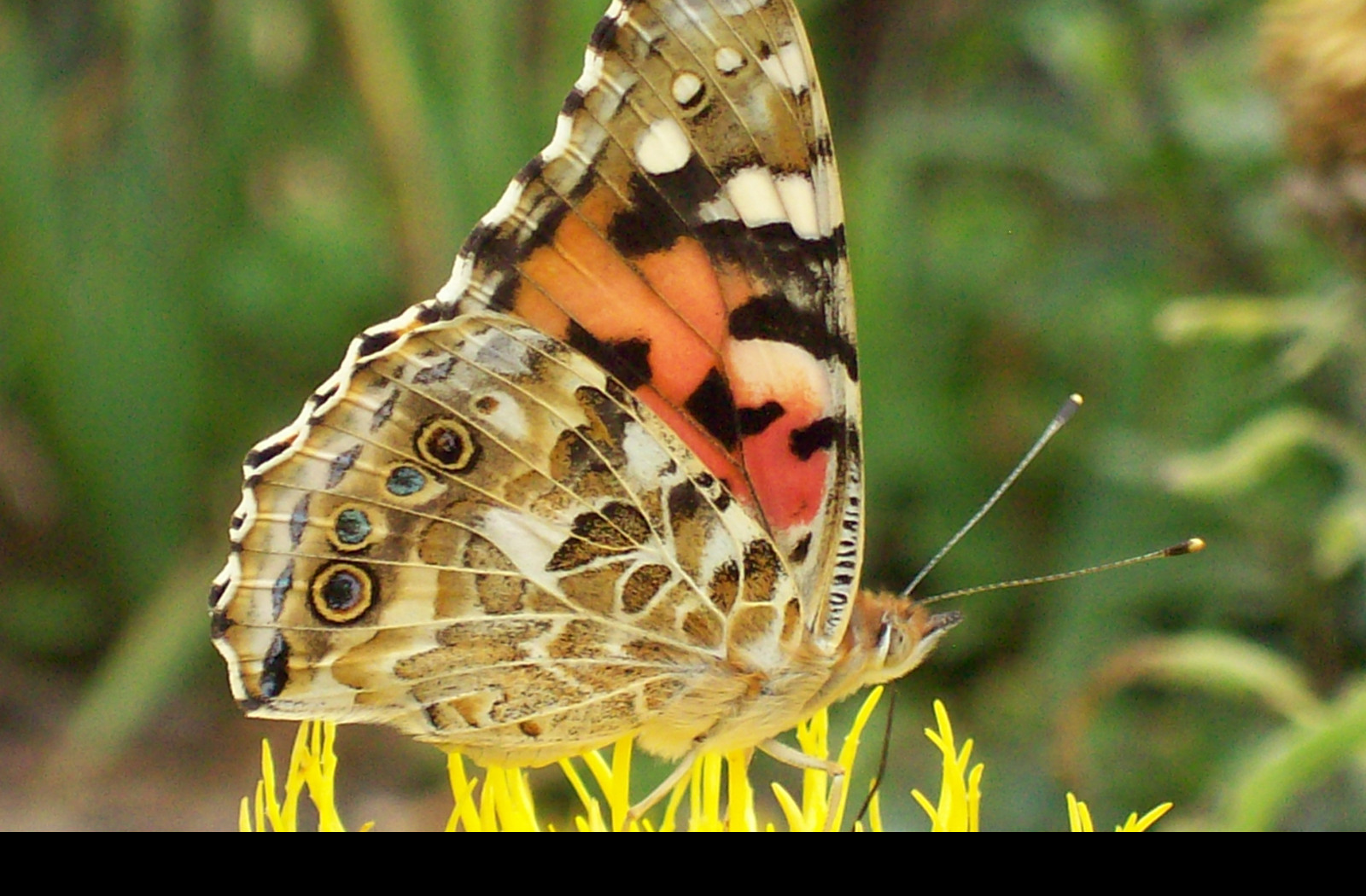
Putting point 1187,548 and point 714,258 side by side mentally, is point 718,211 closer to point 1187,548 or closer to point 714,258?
point 714,258

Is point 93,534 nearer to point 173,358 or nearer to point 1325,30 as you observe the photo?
point 173,358

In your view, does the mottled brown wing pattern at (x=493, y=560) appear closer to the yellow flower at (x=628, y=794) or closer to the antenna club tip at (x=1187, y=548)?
the yellow flower at (x=628, y=794)

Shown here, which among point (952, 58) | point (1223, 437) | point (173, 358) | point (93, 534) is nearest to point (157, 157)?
point (173, 358)

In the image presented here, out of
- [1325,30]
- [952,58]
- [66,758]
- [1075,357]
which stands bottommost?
[66,758]

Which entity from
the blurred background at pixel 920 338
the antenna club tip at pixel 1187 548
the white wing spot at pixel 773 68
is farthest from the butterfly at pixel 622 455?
the blurred background at pixel 920 338

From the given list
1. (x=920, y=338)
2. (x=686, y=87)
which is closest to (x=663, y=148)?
(x=686, y=87)

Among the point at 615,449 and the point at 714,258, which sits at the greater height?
the point at 714,258

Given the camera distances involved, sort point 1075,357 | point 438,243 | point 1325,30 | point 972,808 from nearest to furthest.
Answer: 1. point 972,808
2. point 1325,30
3. point 1075,357
4. point 438,243
